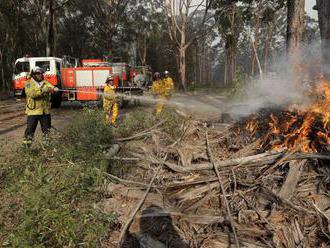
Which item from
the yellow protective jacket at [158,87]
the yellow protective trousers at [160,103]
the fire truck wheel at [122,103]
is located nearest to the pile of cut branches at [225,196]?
the yellow protective trousers at [160,103]

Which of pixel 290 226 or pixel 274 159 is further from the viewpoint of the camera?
pixel 274 159

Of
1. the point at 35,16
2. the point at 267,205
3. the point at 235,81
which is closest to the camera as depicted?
the point at 267,205

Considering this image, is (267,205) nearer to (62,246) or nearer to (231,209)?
(231,209)

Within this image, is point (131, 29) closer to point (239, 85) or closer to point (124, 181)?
point (239, 85)

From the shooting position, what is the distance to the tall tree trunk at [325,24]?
8.42m

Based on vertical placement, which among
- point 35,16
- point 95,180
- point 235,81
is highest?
point 35,16

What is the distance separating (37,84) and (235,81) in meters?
9.21

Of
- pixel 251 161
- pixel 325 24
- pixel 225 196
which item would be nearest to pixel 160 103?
pixel 325 24

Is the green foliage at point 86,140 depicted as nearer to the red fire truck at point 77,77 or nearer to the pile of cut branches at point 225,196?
the pile of cut branches at point 225,196

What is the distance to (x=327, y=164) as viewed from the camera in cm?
534

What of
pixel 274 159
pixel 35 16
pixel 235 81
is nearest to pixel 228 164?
pixel 274 159

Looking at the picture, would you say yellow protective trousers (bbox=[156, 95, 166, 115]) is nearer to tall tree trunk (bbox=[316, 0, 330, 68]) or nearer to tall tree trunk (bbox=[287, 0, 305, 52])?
tall tree trunk (bbox=[287, 0, 305, 52])

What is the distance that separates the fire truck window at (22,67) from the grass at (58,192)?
11.4 metres

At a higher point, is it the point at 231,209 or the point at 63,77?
the point at 63,77
